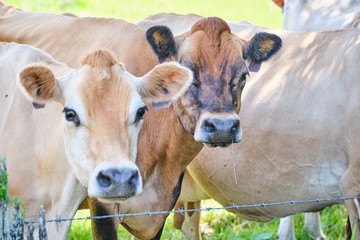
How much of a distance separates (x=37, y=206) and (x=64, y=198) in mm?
192

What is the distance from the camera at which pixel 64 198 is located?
4371mm

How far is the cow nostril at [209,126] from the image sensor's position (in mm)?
4477

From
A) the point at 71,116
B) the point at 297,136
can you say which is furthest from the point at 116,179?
the point at 297,136

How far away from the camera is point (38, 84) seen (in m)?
3.97

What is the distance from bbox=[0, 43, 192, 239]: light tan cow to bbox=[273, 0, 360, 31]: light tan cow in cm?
398

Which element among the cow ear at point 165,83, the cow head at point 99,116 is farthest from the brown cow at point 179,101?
the cow head at point 99,116

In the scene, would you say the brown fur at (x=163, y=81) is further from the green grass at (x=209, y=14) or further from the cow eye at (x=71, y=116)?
the green grass at (x=209, y=14)

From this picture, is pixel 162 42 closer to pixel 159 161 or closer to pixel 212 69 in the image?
pixel 212 69

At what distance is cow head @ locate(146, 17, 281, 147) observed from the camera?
451 cm

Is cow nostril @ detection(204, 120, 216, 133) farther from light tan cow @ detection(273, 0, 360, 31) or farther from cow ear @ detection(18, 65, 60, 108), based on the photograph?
light tan cow @ detection(273, 0, 360, 31)

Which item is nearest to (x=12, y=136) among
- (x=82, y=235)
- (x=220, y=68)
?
(x=220, y=68)

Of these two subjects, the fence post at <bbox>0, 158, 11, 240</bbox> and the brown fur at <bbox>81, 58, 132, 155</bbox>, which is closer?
the fence post at <bbox>0, 158, 11, 240</bbox>

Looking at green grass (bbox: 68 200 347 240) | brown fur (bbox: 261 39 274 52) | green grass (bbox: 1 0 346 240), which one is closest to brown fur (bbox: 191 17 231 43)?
brown fur (bbox: 261 39 274 52)

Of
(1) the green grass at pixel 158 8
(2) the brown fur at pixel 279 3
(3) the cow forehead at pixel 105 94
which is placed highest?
(3) the cow forehead at pixel 105 94
